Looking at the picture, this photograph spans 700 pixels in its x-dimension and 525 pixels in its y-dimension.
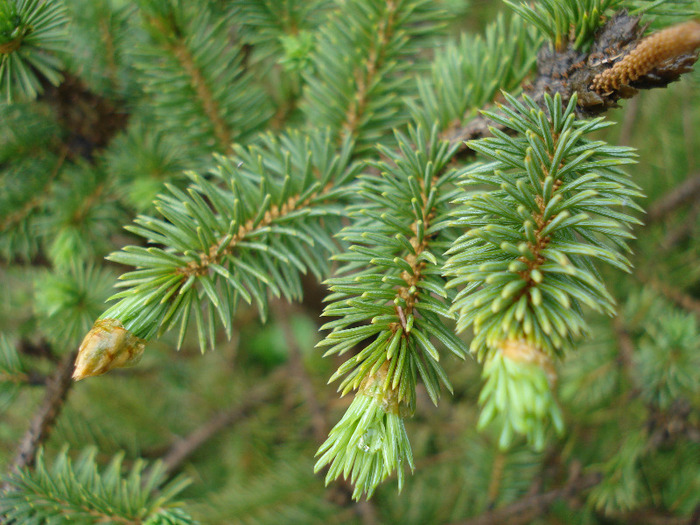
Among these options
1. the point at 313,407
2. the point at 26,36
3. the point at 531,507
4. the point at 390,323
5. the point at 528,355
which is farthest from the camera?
the point at 313,407

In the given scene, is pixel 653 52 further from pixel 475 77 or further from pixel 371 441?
pixel 371 441

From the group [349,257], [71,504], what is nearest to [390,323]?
[349,257]

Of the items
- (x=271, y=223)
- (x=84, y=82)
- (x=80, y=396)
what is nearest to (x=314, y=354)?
(x=80, y=396)

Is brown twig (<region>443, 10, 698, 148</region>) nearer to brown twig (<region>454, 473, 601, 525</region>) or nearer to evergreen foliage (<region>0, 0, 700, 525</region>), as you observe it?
evergreen foliage (<region>0, 0, 700, 525</region>)

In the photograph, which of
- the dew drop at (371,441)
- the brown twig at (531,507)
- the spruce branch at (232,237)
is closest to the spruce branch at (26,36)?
the spruce branch at (232,237)

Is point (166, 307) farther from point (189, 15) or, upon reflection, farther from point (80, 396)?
point (80, 396)

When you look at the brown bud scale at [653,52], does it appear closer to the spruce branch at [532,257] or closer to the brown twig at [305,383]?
the spruce branch at [532,257]
